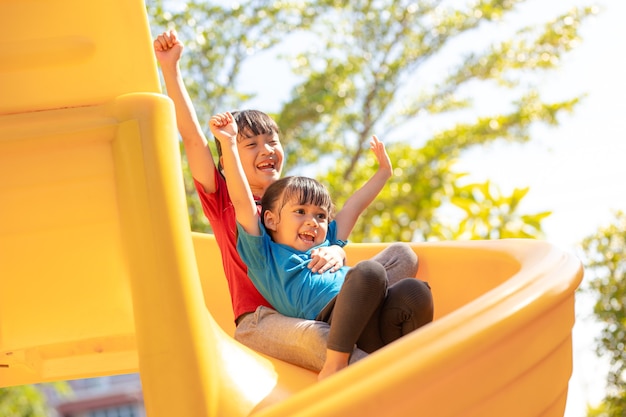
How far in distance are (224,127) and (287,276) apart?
32 cm

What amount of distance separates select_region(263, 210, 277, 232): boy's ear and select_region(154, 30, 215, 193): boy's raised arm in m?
0.20

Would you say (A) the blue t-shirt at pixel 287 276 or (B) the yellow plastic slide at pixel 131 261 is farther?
(A) the blue t-shirt at pixel 287 276

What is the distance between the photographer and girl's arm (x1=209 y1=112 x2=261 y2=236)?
5.70 ft

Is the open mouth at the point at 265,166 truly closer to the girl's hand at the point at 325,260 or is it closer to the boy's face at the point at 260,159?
the boy's face at the point at 260,159

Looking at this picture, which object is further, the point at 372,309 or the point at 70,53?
the point at 372,309

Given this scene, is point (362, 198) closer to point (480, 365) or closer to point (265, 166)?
point (265, 166)

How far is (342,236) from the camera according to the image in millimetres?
2115

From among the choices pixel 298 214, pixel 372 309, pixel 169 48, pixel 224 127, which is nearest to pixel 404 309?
pixel 372 309

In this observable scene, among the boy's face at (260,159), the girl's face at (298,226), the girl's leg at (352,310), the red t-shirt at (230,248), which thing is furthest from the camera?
the boy's face at (260,159)

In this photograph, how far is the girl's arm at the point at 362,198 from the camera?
6.97 ft

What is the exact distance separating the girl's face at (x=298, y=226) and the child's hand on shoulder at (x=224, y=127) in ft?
0.68

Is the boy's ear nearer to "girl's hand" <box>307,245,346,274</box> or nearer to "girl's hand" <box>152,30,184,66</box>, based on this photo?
"girl's hand" <box>307,245,346,274</box>

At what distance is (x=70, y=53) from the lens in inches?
58.8

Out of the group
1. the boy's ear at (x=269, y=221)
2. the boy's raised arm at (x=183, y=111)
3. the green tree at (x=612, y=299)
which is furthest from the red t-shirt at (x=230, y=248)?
the green tree at (x=612, y=299)
